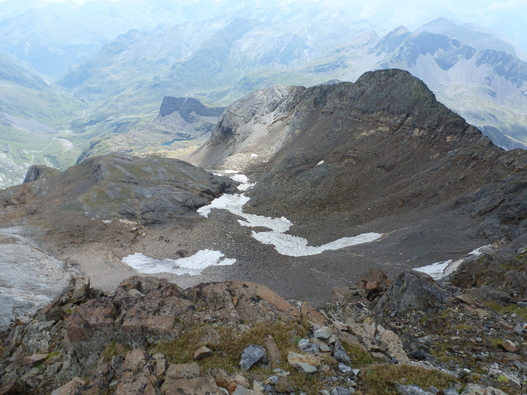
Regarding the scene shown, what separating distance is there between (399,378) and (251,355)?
16.2ft

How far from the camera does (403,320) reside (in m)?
18.1

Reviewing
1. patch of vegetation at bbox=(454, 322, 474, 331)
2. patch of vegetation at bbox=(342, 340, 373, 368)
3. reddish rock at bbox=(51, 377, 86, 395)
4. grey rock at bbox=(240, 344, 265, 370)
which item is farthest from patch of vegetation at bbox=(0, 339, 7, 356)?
patch of vegetation at bbox=(454, 322, 474, 331)

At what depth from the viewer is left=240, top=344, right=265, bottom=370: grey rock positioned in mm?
11227

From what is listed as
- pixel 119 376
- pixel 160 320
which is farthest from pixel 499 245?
pixel 119 376

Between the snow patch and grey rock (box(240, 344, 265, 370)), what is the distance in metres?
26.6

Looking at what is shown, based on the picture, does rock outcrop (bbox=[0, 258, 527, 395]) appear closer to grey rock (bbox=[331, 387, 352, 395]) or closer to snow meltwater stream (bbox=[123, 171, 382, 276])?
grey rock (bbox=[331, 387, 352, 395])

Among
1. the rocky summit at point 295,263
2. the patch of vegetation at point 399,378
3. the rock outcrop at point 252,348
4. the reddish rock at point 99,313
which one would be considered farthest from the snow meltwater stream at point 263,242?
the patch of vegetation at point 399,378

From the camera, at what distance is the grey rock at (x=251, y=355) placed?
36.8ft

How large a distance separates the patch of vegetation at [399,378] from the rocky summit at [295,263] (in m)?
0.06

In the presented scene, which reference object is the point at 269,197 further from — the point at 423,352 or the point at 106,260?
the point at 423,352

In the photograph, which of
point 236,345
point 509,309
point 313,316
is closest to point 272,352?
point 236,345

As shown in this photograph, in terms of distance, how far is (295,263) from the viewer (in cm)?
3762

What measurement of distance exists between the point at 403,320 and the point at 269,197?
45424 millimetres

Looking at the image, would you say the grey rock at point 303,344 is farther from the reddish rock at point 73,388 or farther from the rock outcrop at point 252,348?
the reddish rock at point 73,388
